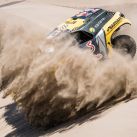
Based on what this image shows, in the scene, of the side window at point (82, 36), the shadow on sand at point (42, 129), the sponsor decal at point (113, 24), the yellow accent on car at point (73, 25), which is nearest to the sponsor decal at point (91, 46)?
the side window at point (82, 36)

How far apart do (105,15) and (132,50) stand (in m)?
1.09

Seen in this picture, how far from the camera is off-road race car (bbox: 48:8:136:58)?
10.5 m

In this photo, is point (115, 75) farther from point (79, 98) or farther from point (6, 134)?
point (6, 134)

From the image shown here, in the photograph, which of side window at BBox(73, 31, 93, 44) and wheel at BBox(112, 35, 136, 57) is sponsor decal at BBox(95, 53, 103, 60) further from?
wheel at BBox(112, 35, 136, 57)

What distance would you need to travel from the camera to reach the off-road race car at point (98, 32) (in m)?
10.5

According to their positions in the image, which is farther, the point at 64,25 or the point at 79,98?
the point at 64,25

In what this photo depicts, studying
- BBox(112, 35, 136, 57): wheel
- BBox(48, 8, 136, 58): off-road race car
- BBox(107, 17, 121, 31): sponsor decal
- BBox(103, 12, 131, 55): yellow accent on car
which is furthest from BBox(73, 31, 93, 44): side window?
BBox(112, 35, 136, 57): wheel

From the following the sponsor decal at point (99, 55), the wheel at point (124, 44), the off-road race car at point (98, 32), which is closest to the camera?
the sponsor decal at point (99, 55)

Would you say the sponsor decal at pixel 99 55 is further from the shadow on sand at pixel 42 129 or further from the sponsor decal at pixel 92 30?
the shadow on sand at pixel 42 129

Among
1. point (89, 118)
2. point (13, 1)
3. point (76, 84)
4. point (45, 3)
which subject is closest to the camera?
point (89, 118)

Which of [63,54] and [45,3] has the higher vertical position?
[63,54]

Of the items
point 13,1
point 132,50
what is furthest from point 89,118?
point 13,1

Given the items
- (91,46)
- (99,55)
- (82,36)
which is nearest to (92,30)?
(82,36)

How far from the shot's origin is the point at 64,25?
11.1 m
